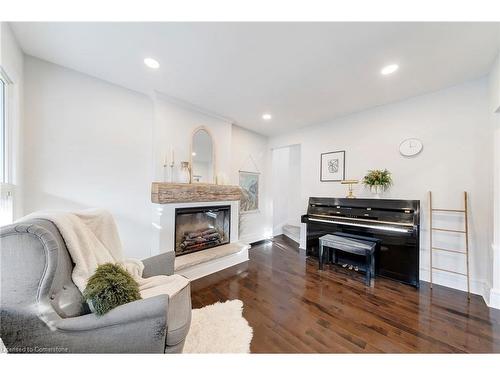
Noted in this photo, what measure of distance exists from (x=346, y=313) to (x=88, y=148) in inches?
133

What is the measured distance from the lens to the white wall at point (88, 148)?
1911 millimetres

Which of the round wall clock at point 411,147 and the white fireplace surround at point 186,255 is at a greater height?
the round wall clock at point 411,147

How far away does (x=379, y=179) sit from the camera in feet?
8.73

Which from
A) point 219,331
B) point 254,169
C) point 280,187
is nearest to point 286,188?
point 280,187

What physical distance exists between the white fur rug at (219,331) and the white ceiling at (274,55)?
2.43 meters

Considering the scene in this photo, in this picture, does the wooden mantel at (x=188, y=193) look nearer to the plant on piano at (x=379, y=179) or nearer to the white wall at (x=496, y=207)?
the plant on piano at (x=379, y=179)

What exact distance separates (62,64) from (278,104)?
8.57ft

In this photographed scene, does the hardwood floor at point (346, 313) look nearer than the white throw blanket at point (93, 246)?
No

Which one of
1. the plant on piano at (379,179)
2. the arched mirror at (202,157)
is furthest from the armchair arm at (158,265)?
the plant on piano at (379,179)

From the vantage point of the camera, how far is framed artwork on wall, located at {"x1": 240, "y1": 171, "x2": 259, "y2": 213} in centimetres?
397

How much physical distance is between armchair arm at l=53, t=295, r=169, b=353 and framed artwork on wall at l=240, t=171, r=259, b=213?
3.03m

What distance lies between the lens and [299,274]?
2580mm
